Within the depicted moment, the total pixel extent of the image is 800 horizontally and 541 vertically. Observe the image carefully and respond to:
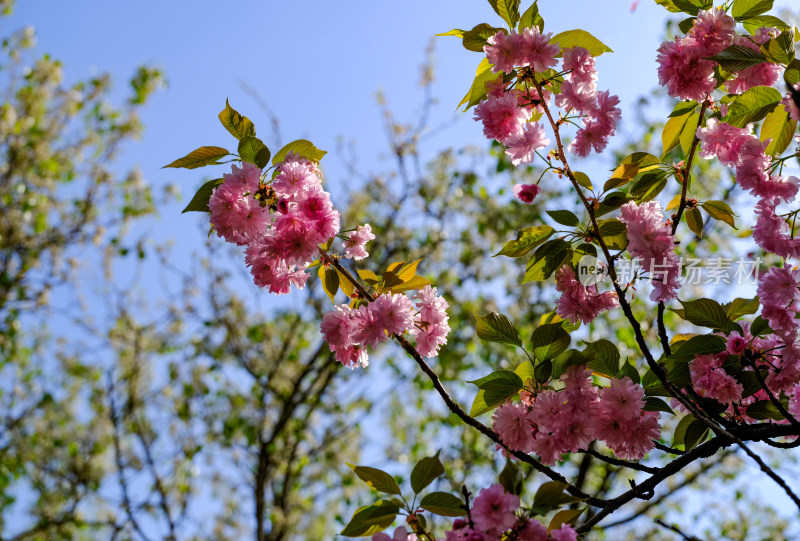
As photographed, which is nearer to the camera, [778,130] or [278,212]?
[278,212]

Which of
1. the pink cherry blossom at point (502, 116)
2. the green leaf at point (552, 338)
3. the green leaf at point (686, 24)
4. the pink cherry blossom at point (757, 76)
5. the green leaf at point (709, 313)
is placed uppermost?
the green leaf at point (686, 24)

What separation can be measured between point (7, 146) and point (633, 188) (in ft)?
25.0

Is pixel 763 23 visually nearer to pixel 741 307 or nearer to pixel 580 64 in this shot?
pixel 580 64

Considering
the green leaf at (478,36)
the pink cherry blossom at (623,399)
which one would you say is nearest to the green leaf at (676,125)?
the green leaf at (478,36)

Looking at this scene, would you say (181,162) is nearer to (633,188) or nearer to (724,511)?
(633,188)

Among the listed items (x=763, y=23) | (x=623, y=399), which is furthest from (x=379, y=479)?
(x=763, y=23)

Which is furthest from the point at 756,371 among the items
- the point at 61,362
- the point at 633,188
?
the point at 61,362

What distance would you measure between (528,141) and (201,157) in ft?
2.83

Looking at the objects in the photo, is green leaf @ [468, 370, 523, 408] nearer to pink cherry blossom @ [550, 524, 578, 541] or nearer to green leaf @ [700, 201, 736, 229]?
pink cherry blossom @ [550, 524, 578, 541]

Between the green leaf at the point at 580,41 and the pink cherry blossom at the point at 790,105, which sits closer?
the pink cherry blossom at the point at 790,105

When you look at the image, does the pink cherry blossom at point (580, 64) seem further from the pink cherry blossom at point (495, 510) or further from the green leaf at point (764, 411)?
the pink cherry blossom at point (495, 510)

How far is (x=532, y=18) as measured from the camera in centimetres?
156

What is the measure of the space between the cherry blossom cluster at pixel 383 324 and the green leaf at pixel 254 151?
0.43 m

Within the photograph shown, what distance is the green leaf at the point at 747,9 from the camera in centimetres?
161
